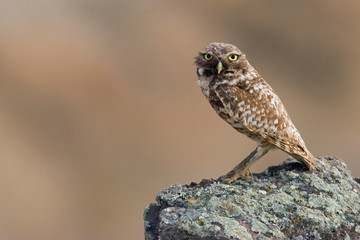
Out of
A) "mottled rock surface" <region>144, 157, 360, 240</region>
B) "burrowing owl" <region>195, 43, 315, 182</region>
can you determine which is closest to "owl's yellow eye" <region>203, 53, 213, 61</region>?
"burrowing owl" <region>195, 43, 315, 182</region>

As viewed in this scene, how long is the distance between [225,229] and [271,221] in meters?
0.49

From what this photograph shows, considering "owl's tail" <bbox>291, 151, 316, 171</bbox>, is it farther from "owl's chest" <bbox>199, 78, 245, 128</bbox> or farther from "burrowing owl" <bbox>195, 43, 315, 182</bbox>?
"owl's chest" <bbox>199, 78, 245, 128</bbox>

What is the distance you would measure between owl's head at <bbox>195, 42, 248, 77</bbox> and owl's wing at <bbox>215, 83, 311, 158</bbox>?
0.16m

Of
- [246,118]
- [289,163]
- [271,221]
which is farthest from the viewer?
[289,163]

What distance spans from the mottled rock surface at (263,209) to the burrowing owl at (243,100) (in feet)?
0.92

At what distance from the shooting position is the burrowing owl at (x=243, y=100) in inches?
178

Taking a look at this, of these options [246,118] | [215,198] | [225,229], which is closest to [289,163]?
[246,118]

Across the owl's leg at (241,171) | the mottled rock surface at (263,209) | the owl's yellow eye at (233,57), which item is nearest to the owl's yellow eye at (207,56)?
the owl's yellow eye at (233,57)

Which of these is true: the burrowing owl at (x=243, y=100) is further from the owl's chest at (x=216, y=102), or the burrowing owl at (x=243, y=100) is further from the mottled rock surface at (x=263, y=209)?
the mottled rock surface at (x=263, y=209)

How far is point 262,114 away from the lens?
181 inches

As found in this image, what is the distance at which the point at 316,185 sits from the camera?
4.68 m

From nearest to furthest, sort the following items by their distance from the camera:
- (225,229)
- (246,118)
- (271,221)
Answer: (225,229)
(271,221)
(246,118)

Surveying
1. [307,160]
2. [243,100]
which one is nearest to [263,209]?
[307,160]

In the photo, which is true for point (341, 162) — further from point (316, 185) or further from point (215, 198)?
point (215, 198)
